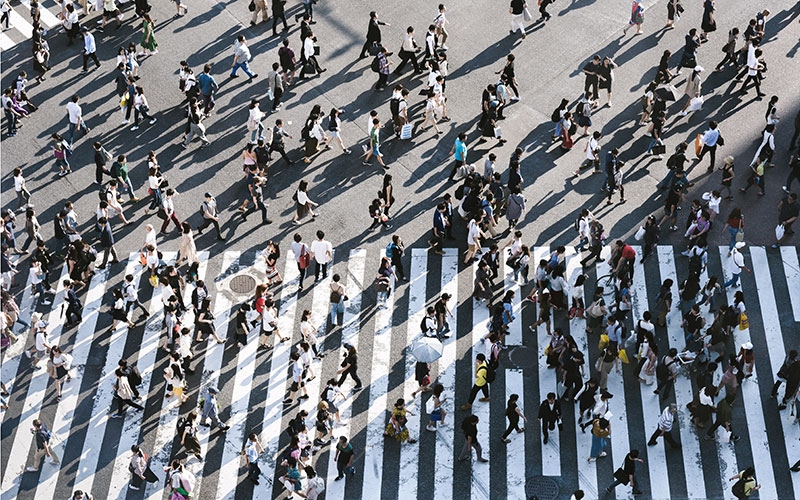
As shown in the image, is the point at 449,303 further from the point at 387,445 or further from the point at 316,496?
the point at 316,496

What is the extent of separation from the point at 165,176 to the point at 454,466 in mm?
13704

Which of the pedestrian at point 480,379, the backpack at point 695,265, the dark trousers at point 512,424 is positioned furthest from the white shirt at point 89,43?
the backpack at point 695,265

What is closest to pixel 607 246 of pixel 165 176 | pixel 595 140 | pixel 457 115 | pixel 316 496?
pixel 595 140

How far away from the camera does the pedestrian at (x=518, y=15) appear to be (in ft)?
122

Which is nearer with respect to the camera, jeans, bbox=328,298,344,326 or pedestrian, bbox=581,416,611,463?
pedestrian, bbox=581,416,611,463

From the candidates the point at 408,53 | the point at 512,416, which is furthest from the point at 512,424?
the point at 408,53

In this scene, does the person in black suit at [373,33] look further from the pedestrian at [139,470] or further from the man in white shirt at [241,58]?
the pedestrian at [139,470]

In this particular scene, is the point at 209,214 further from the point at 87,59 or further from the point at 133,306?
the point at 87,59

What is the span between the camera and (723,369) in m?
26.6

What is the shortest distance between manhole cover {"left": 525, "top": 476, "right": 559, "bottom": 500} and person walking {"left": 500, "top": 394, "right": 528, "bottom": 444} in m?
1.15

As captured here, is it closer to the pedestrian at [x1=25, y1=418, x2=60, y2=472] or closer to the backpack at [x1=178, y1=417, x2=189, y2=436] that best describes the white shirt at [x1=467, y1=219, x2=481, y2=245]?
the backpack at [x1=178, y1=417, x2=189, y2=436]

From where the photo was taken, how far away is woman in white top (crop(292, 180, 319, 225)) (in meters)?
30.4

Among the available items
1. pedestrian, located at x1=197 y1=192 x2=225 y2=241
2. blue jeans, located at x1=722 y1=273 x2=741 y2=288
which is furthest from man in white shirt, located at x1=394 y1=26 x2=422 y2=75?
blue jeans, located at x1=722 y1=273 x2=741 y2=288

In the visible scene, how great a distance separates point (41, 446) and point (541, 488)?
11.6 meters
